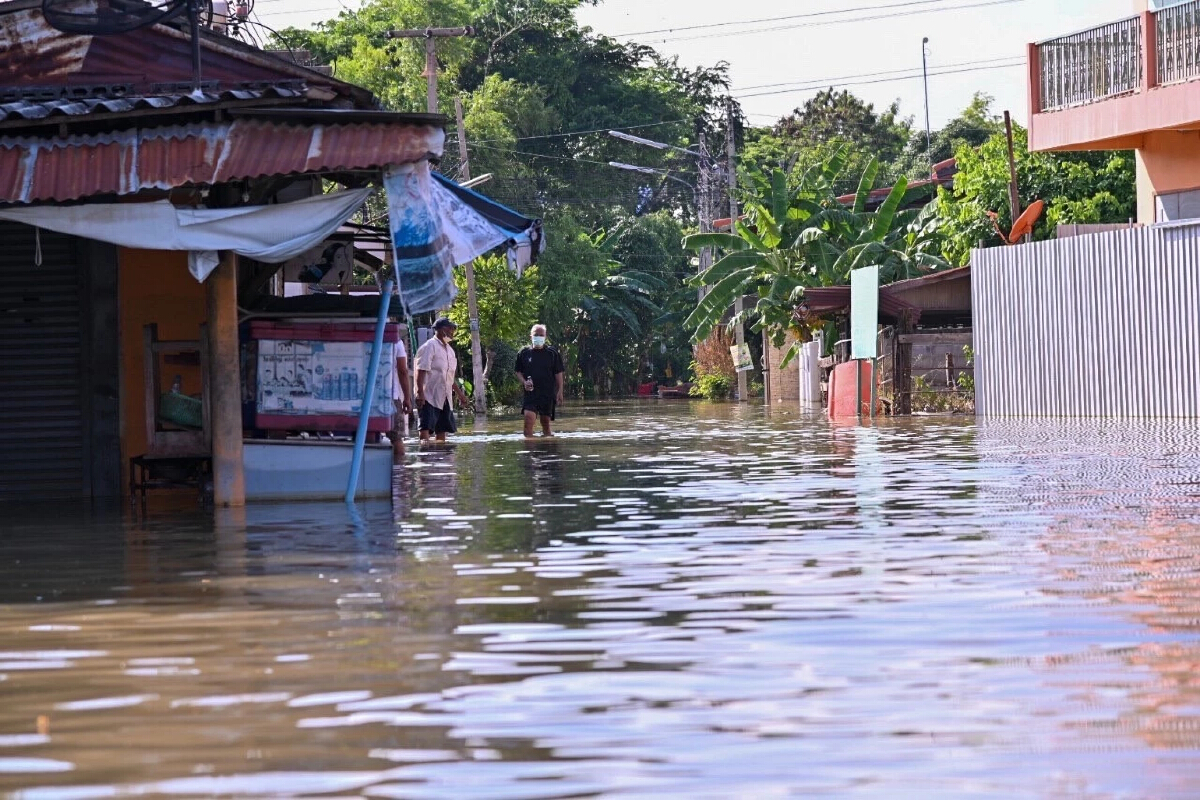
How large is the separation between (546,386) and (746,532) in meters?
15.5

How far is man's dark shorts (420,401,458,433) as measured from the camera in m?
26.2

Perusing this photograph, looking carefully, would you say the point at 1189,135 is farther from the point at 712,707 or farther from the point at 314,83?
the point at 712,707

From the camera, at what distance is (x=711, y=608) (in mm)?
7957

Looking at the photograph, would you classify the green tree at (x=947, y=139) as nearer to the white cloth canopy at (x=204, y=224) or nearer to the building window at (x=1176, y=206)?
the building window at (x=1176, y=206)

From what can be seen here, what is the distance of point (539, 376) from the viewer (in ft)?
87.2

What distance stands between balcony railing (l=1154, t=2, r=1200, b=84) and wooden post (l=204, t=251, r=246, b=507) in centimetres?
1722

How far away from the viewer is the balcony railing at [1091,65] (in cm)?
2823

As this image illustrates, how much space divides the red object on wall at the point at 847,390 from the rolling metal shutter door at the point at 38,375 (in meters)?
19.5

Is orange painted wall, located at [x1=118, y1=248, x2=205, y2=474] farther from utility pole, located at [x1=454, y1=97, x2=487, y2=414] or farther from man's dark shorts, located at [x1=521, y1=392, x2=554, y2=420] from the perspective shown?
utility pole, located at [x1=454, y1=97, x2=487, y2=414]

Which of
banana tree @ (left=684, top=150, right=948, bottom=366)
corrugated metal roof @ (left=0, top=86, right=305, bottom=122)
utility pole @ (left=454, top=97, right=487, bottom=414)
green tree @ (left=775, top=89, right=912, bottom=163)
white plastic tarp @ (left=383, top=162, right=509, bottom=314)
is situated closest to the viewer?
corrugated metal roof @ (left=0, top=86, right=305, bottom=122)

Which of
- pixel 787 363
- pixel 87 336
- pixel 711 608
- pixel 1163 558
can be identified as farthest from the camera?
pixel 787 363

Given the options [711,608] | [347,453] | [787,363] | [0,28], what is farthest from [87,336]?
[787,363]

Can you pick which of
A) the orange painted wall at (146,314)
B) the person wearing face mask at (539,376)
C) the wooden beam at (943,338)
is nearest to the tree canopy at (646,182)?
the wooden beam at (943,338)

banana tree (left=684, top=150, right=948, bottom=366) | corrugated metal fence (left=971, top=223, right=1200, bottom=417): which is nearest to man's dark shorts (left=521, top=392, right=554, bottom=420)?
corrugated metal fence (left=971, top=223, right=1200, bottom=417)
